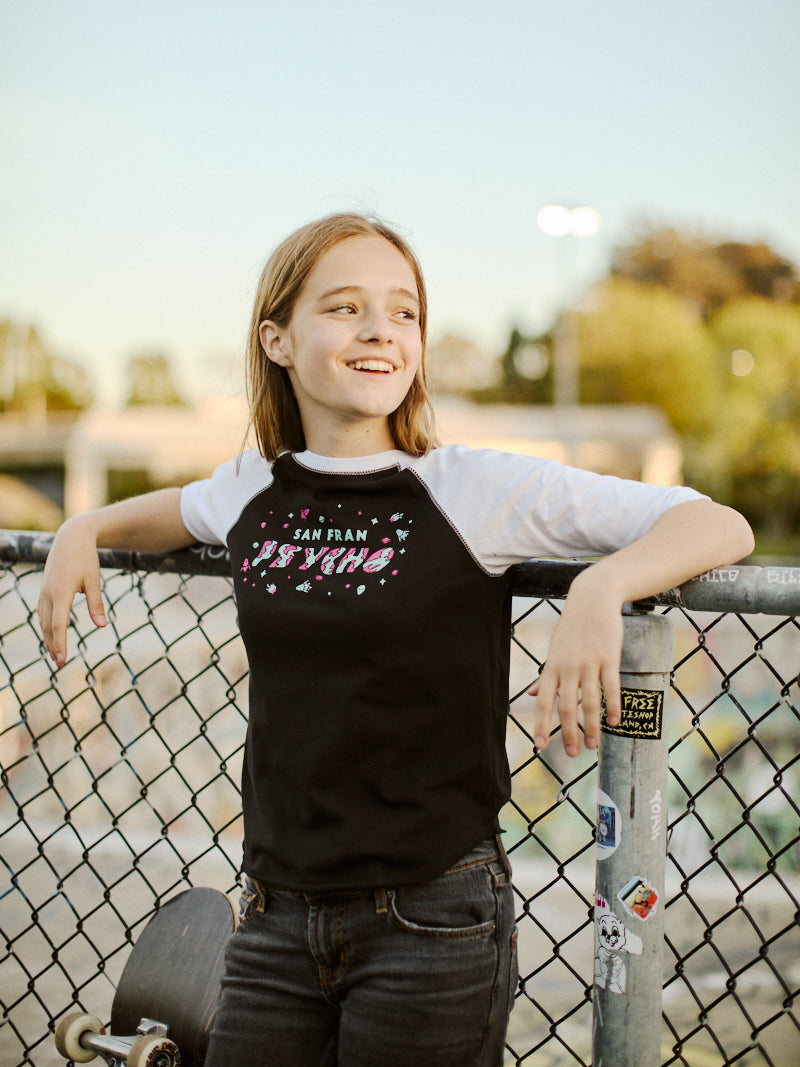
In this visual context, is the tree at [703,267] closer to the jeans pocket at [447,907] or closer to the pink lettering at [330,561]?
the pink lettering at [330,561]

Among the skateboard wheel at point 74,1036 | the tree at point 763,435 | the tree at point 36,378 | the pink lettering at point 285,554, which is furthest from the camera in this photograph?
the tree at point 36,378

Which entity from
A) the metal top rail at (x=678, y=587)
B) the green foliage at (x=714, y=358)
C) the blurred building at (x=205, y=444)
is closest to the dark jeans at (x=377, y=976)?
the metal top rail at (x=678, y=587)

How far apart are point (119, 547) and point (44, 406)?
161 ft

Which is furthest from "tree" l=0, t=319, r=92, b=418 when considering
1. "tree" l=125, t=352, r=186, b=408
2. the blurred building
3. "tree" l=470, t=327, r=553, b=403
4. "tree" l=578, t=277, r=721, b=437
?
"tree" l=578, t=277, r=721, b=437

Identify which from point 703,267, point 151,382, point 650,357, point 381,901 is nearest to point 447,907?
point 381,901

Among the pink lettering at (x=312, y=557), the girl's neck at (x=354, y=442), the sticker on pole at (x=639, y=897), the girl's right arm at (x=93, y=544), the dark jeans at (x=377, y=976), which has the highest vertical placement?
the girl's neck at (x=354, y=442)

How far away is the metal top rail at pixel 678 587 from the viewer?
133cm

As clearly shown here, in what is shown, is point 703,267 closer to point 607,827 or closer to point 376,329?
point 376,329

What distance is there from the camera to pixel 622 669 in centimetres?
133

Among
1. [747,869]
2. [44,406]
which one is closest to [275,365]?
[747,869]

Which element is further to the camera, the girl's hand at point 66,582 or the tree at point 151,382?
the tree at point 151,382

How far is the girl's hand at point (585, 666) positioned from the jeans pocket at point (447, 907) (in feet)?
1.03

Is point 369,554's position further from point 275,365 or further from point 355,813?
point 275,365

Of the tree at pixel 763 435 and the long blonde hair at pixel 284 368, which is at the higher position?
the long blonde hair at pixel 284 368
